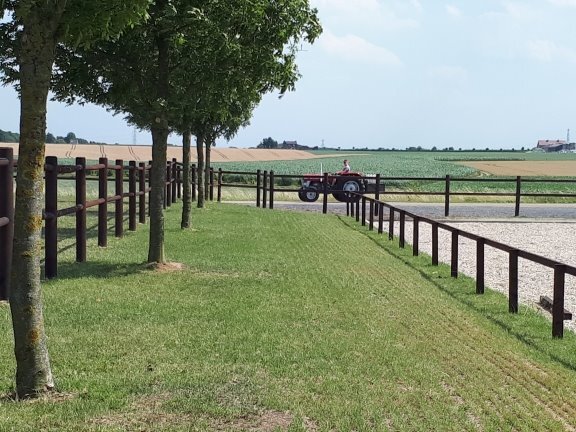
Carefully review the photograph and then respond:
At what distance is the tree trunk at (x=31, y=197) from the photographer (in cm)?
454

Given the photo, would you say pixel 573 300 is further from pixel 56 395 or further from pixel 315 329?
pixel 56 395

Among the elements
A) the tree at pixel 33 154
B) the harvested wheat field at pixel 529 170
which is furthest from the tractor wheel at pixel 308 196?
the harvested wheat field at pixel 529 170

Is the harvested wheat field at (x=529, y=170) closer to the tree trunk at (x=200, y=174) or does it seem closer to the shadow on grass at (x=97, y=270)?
the tree trunk at (x=200, y=174)

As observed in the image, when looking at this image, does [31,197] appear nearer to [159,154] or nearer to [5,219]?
[5,219]

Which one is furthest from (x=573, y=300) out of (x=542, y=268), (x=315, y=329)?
(x=315, y=329)

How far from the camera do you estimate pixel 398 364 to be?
586cm

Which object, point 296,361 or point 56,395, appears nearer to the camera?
point 56,395

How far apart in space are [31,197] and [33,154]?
25 cm

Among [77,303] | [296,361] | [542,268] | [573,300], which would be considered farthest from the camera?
[542,268]

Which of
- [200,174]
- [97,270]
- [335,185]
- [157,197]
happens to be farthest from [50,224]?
[335,185]

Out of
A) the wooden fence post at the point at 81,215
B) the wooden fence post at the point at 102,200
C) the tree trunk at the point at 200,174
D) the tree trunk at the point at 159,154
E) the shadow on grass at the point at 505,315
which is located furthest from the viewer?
the tree trunk at the point at 200,174

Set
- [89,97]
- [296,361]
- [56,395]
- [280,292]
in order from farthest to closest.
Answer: [89,97] → [280,292] → [296,361] → [56,395]

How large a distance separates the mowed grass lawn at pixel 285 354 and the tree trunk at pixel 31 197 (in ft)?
0.82

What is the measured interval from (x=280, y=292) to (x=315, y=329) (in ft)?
6.36
